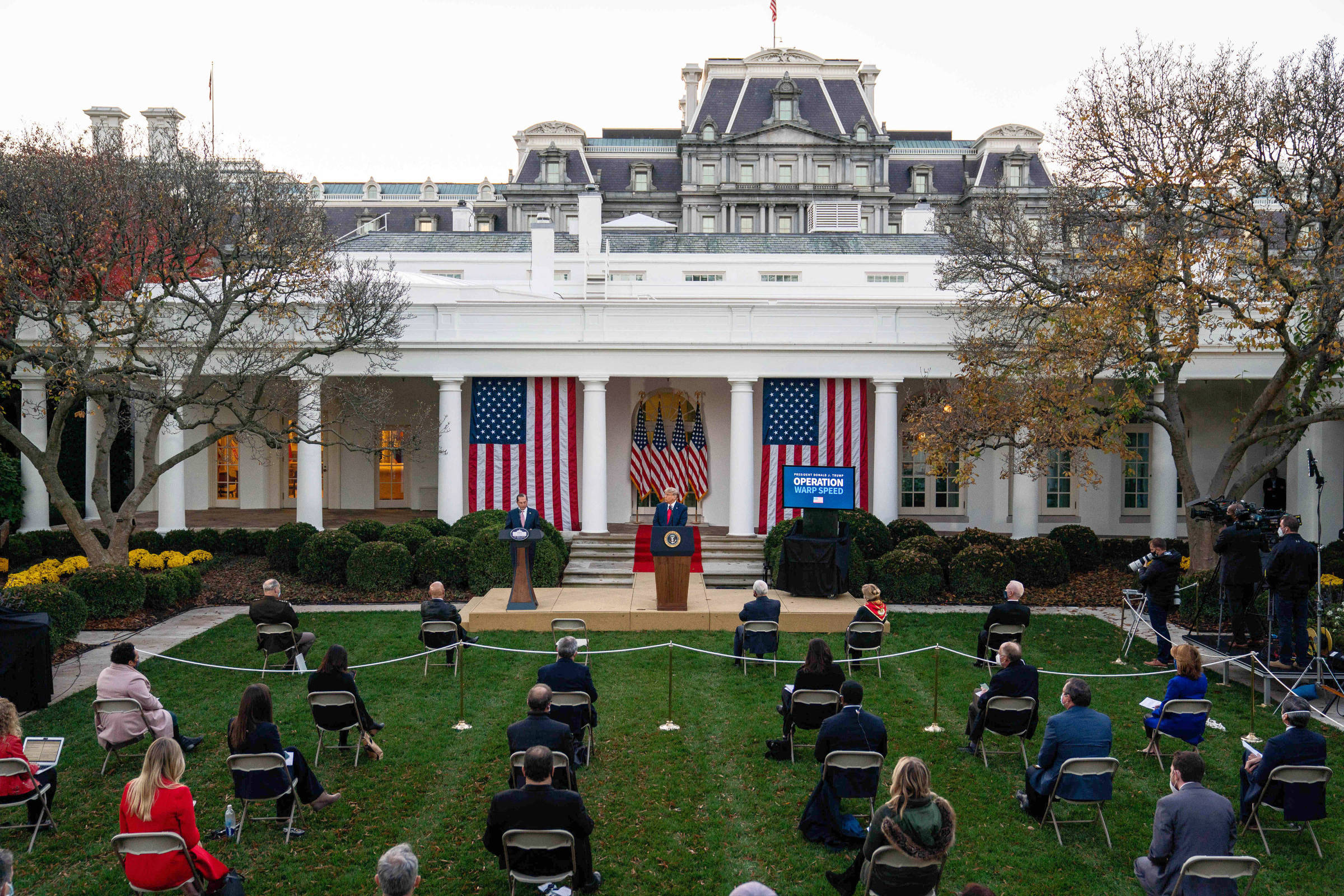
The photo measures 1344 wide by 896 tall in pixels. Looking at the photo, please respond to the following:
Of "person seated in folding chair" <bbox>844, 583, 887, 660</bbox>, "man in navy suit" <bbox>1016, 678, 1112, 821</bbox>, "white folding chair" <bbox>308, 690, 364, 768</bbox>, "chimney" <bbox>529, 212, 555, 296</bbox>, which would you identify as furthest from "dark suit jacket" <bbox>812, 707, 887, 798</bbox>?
Result: "chimney" <bbox>529, 212, 555, 296</bbox>

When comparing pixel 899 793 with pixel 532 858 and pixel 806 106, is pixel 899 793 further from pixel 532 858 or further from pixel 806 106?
pixel 806 106

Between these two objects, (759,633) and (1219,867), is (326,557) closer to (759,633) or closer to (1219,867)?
(759,633)

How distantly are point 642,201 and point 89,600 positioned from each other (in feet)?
185

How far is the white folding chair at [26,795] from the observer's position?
777 cm

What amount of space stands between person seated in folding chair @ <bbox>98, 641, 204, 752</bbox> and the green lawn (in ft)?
1.39

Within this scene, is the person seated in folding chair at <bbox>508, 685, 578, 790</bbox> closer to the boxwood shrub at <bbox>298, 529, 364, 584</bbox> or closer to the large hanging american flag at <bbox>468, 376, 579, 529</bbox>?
the boxwood shrub at <bbox>298, 529, 364, 584</bbox>

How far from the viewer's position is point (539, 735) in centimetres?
823

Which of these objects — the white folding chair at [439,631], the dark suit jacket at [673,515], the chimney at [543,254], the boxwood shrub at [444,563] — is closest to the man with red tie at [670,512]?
the dark suit jacket at [673,515]

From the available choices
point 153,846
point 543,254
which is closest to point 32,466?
point 543,254

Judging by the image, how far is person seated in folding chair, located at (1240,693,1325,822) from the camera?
26.5 feet

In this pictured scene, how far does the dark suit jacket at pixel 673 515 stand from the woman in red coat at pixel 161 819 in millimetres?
10261

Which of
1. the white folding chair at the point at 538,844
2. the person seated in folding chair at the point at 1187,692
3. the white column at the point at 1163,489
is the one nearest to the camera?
the white folding chair at the point at 538,844

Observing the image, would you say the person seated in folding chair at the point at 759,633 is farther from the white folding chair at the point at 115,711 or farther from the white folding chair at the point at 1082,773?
the white folding chair at the point at 115,711

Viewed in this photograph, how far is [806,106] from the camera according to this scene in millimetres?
66688
